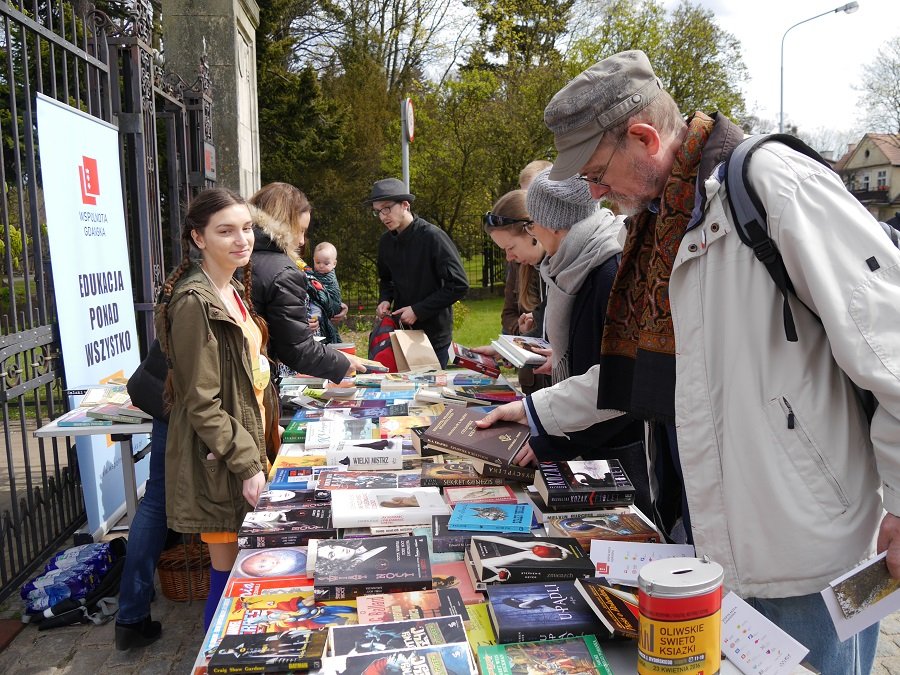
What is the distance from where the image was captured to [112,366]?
4.23 meters

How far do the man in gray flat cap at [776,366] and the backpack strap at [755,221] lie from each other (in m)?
0.01

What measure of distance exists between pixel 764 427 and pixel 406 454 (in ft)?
4.75

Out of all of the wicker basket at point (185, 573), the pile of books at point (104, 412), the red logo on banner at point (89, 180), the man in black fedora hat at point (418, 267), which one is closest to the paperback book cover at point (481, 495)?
the pile of books at point (104, 412)

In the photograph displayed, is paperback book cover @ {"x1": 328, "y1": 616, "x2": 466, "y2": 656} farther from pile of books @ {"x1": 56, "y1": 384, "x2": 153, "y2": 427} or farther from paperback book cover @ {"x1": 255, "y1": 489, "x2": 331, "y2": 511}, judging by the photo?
pile of books @ {"x1": 56, "y1": 384, "x2": 153, "y2": 427}

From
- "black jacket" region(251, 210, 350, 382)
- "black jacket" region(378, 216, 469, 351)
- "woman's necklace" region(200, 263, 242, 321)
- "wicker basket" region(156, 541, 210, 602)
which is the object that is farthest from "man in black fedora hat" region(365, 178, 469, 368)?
"woman's necklace" region(200, 263, 242, 321)

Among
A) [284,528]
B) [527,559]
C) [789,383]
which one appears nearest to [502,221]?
[284,528]

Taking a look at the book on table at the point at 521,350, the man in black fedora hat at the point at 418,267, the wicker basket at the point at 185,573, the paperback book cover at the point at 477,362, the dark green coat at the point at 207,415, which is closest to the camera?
the dark green coat at the point at 207,415

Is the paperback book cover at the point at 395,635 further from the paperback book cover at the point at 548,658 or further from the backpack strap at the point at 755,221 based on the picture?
the backpack strap at the point at 755,221

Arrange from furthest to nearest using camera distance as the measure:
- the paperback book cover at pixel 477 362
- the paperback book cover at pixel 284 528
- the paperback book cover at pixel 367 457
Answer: the paperback book cover at pixel 477 362 < the paperback book cover at pixel 367 457 < the paperback book cover at pixel 284 528

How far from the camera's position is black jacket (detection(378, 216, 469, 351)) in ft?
17.1

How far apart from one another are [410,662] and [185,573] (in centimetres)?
265

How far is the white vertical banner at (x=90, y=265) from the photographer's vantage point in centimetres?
369

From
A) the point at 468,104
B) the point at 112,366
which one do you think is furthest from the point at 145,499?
the point at 468,104

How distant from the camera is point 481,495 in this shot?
2.14 metres
